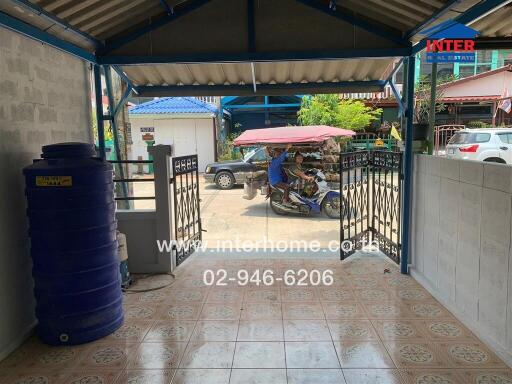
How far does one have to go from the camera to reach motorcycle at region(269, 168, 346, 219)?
28.5 ft

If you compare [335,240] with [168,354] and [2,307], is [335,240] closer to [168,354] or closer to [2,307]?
[168,354]

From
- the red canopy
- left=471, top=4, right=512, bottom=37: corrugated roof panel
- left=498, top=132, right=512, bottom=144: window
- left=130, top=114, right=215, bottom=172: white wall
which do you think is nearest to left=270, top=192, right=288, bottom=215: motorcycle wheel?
the red canopy

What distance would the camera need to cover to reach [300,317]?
3766 millimetres

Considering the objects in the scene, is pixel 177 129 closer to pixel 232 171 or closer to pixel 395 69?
pixel 232 171

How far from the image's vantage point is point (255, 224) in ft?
27.1

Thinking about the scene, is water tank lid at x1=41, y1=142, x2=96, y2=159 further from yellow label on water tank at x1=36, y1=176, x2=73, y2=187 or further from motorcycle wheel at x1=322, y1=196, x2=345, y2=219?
motorcycle wheel at x1=322, y1=196, x2=345, y2=219

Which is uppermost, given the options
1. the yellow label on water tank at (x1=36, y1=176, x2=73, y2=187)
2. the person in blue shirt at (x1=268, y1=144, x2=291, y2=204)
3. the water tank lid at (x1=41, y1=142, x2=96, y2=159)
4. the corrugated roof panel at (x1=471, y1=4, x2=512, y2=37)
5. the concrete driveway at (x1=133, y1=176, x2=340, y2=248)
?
the corrugated roof panel at (x1=471, y1=4, x2=512, y2=37)

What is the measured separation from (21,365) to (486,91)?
50.7 ft

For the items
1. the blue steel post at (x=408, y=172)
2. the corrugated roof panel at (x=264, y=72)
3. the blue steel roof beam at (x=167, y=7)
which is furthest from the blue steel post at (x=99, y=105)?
the blue steel post at (x=408, y=172)

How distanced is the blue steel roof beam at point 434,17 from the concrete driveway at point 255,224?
322 centimetres

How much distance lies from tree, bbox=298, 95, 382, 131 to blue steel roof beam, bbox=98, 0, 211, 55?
10.0 m

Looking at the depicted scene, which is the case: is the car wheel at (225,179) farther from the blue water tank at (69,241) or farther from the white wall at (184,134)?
the blue water tank at (69,241)

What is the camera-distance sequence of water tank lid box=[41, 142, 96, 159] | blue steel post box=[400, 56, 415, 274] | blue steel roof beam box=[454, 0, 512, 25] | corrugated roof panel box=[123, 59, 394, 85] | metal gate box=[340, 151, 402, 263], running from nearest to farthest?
blue steel roof beam box=[454, 0, 512, 25], water tank lid box=[41, 142, 96, 159], blue steel post box=[400, 56, 415, 274], metal gate box=[340, 151, 402, 263], corrugated roof panel box=[123, 59, 394, 85]

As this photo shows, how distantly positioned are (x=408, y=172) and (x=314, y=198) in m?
3.99
